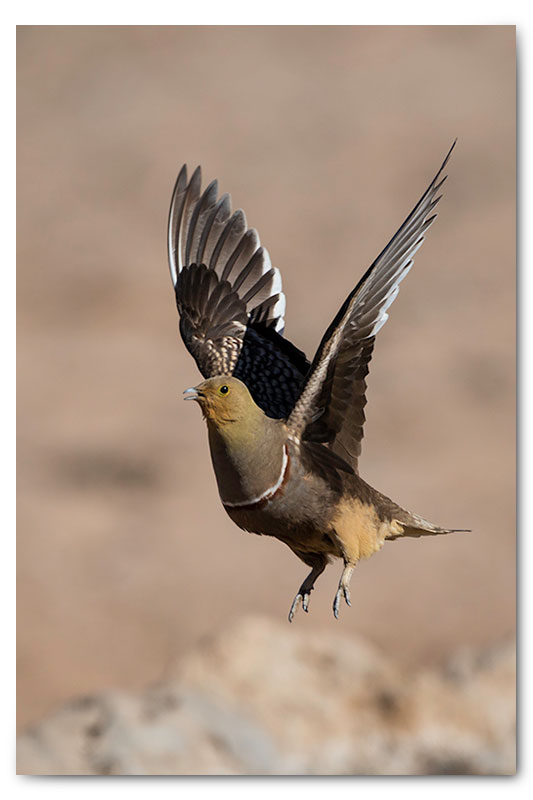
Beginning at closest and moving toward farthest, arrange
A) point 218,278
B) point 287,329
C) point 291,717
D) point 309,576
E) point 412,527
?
point 309,576 < point 412,527 < point 218,278 < point 291,717 < point 287,329

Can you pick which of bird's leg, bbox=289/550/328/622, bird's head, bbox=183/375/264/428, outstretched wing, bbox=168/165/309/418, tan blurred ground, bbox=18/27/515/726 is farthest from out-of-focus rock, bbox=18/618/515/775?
bird's head, bbox=183/375/264/428

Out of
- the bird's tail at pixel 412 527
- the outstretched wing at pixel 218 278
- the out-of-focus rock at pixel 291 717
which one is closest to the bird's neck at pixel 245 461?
the bird's tail at pixel 412 527

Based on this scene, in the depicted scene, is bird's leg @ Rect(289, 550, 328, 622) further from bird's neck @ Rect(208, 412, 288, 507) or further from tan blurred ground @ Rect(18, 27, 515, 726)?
tan blurred ground @ Rect(18, 27, 515, 726)

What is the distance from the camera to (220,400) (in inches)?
50.8

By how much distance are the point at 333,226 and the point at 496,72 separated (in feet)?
3.66

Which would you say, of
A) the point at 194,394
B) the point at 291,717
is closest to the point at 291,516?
the point at 194,394

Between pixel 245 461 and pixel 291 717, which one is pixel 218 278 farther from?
pixel 291 717

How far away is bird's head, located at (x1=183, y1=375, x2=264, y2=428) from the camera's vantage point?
1.29 m

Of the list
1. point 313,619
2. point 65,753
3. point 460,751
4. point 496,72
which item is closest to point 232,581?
point 313,619

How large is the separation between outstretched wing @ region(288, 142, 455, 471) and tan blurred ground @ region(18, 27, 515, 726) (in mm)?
3657

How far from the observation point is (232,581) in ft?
17.6

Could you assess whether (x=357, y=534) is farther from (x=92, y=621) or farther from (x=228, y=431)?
(x=92, y=621)

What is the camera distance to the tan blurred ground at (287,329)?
16.8ft

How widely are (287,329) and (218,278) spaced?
321cm
